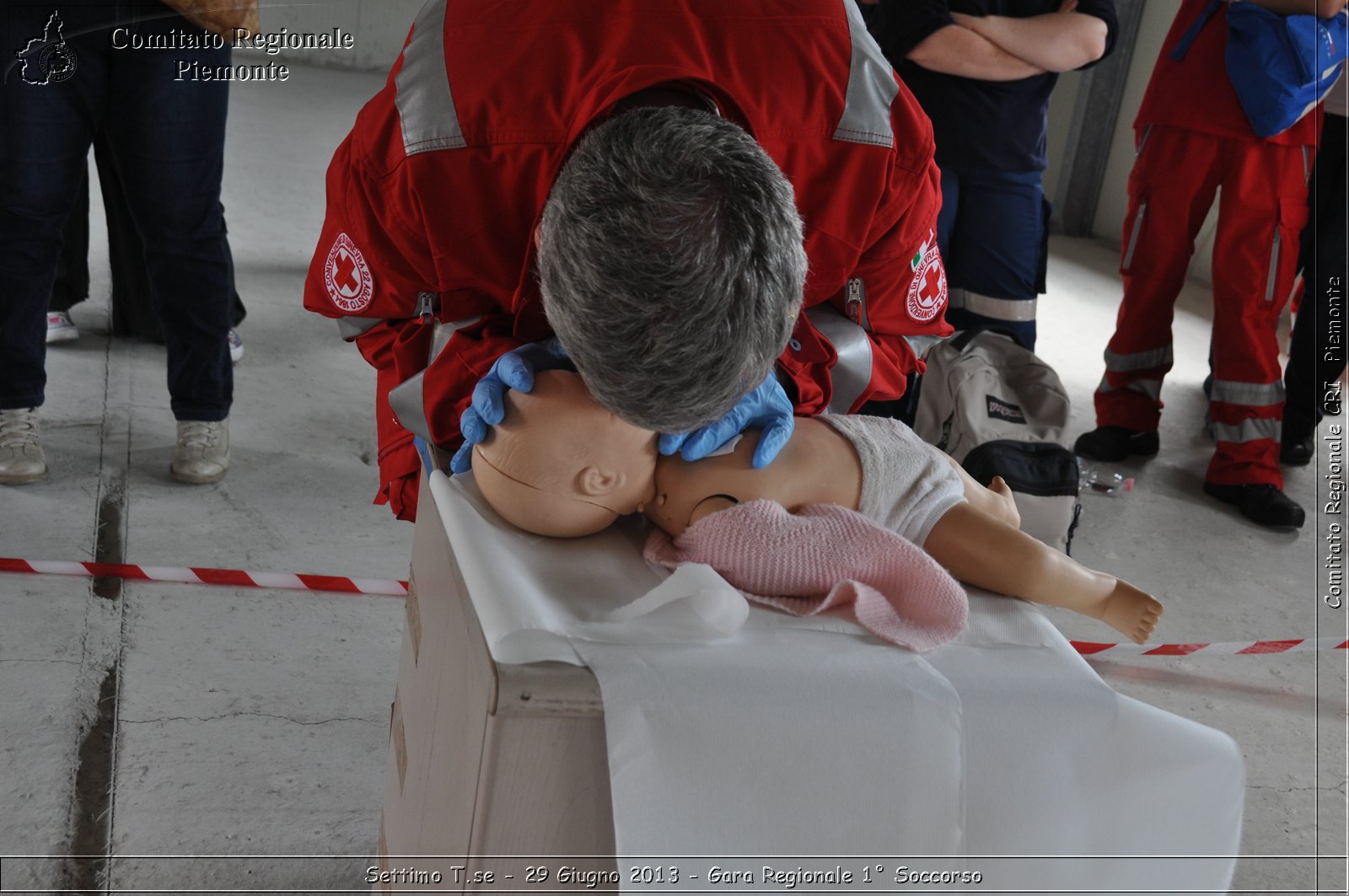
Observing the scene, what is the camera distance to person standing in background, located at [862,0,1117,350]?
2.57m

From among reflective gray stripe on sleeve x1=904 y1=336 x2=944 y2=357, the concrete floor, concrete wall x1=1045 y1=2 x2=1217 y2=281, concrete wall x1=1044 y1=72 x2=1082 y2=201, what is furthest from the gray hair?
concrete wall x1=1044 y1=72 x2=1082 y2=201

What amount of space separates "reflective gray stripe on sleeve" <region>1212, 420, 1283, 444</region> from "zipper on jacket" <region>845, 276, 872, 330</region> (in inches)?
81.1

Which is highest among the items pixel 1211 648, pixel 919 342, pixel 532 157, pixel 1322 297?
pixel 532 157

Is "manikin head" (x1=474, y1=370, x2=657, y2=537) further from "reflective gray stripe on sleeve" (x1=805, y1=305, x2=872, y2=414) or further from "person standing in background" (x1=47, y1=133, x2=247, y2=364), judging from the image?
"person standing in background" (x1=47, y1=133, x2=247, y2=364)

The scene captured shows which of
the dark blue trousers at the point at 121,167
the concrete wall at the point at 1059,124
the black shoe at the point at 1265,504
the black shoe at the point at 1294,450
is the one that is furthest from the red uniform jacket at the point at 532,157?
the concrete wall at the point at 1059,124

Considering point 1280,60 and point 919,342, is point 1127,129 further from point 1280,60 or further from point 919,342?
point 919,342

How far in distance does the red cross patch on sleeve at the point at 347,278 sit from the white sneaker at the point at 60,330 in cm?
209

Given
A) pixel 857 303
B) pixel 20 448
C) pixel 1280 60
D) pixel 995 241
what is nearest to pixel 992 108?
pixel 995 241

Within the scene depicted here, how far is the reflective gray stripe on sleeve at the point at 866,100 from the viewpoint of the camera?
1.31 metres

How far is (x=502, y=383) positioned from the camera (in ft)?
3.53

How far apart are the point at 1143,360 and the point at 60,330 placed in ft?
9.98

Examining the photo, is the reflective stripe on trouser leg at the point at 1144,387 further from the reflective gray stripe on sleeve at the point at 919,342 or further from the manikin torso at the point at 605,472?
the manikin torso at the point at 605,472

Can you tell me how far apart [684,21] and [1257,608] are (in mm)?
2119

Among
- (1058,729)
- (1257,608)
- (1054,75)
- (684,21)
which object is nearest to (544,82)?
(684,21)
